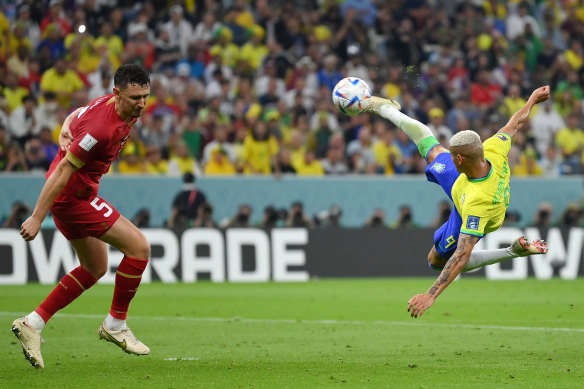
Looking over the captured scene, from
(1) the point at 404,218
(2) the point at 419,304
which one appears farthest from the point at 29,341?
(1) the point at 404,218

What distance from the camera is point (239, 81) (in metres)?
20.9

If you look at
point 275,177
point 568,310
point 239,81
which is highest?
point 239,81

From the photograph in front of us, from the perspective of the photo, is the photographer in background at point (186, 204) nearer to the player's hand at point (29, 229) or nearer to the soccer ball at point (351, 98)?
the soccer ball at point (351, 98)

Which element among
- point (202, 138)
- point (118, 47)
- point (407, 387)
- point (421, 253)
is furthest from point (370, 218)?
point (407, 387)

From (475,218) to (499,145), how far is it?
3.21 feet

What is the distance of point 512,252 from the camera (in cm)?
946

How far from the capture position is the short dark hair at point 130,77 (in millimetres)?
8023

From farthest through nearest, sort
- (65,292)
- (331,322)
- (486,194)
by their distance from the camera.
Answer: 1. (331,322)
2. (486,194)
3. (65,292)

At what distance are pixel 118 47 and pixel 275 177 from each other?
4472mm

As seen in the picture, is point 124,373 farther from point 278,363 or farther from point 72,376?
point 278,363

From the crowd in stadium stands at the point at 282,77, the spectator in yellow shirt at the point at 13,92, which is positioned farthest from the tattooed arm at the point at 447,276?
the spectator in yellow shirt at the point at 13,92

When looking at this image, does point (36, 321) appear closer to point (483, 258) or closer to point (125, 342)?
point (125, 342)

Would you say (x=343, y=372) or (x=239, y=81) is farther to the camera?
(x=239, y=81)

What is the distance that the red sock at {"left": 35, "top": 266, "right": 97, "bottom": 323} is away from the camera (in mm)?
8328
